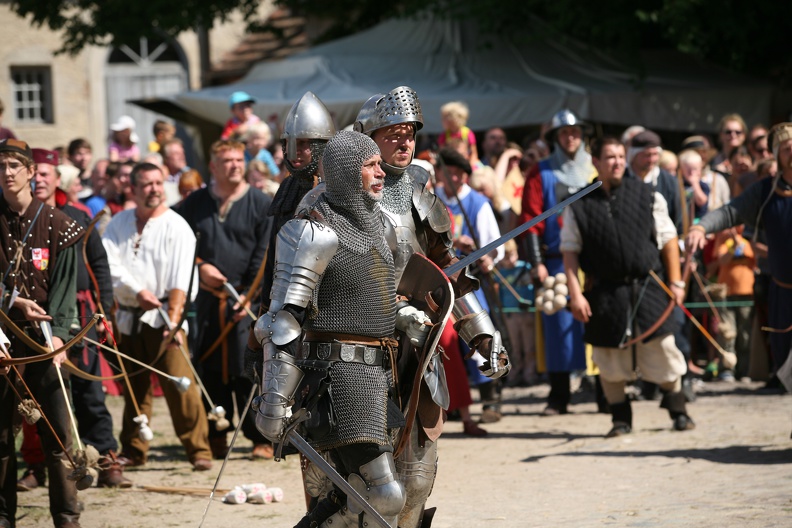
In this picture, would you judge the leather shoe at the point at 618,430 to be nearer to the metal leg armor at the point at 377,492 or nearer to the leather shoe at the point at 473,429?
the leather shoe at the point at 473,429

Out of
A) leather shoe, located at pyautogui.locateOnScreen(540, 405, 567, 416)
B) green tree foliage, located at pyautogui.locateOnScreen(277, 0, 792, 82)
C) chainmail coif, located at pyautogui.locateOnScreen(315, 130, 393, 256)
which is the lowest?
leather shoe, located at pyautogui.locateOnScreen(540, 405, 567, 416)

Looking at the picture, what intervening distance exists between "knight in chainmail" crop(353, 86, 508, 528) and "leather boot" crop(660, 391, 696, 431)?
10.9ft

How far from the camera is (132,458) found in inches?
322

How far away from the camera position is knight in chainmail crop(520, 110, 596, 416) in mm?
9648

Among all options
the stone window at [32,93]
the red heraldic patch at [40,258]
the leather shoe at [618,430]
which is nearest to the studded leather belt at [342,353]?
the red heraldic patch at [40,258]

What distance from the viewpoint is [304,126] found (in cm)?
621

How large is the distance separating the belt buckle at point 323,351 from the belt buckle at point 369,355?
0.14 metres

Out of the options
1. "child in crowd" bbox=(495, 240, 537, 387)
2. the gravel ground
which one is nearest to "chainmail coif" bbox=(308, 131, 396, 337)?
the gravel ground

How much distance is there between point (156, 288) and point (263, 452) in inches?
49.0

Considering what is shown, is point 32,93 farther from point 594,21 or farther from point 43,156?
point 43,156

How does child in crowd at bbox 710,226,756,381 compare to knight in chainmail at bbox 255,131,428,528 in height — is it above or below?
below

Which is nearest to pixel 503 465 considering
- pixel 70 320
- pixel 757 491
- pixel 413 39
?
pixel 757 491

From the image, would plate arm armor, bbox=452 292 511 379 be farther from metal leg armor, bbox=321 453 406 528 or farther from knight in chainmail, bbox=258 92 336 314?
knight in chainmail, bbox=258 92 336 314

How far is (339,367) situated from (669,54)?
12546 mm
